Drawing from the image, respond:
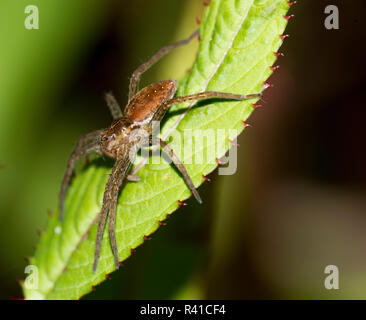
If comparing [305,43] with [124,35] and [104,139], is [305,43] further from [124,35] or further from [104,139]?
[104,139]

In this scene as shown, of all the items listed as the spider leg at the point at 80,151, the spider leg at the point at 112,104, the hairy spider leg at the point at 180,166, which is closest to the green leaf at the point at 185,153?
the hairy spider leg at the point at 180,166

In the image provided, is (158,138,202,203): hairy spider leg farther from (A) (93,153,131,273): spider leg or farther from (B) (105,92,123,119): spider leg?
(B) (105,92,123,119): spider leg

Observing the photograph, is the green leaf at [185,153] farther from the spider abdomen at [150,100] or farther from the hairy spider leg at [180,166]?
the spider abdomen at [150,100]

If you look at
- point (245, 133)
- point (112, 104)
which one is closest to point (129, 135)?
point (112, 104)

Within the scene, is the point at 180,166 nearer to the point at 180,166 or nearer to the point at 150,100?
the point at 180,166

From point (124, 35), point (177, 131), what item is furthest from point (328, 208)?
point (124, 35)

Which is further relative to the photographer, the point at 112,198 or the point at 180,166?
the point at 112,198
